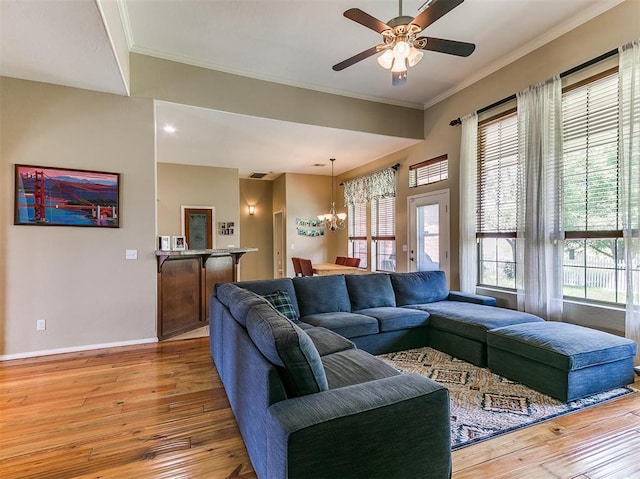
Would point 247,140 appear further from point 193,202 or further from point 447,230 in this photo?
point 447,230

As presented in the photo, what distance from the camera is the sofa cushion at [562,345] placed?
2.43 metres

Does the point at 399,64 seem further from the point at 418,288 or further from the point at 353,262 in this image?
the point at 353,262

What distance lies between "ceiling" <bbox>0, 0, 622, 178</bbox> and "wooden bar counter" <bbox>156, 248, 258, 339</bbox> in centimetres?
192

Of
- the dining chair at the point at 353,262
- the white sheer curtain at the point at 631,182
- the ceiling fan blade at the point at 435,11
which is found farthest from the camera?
the dining chair at the point at 353,262

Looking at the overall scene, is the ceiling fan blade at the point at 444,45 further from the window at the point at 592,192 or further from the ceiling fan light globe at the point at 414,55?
the window at the point at 592,192

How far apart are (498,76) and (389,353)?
382cm

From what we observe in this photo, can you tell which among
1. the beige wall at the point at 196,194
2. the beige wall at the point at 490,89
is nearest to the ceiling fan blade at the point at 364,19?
the beige wall at the point at 490,89

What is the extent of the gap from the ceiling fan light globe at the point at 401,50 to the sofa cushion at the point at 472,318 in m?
2.46

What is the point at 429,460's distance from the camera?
1464 mm

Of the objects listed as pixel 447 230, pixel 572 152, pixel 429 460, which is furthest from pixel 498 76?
pixel 429 460

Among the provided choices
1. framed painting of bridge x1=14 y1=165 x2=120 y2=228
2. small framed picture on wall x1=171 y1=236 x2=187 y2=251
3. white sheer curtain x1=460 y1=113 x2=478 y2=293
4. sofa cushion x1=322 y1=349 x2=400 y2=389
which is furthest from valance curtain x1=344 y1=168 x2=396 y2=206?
sofa cushion x1=322 y1=349 x2=400 y2=389

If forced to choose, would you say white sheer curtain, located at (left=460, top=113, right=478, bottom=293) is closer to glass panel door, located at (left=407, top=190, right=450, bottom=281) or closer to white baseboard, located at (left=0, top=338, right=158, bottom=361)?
glass panel door, located at (left=407, top=190, right=450, bottom=281)

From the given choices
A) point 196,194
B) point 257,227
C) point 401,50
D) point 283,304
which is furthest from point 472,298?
point 257,227

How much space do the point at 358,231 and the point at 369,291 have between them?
4.07 meters
